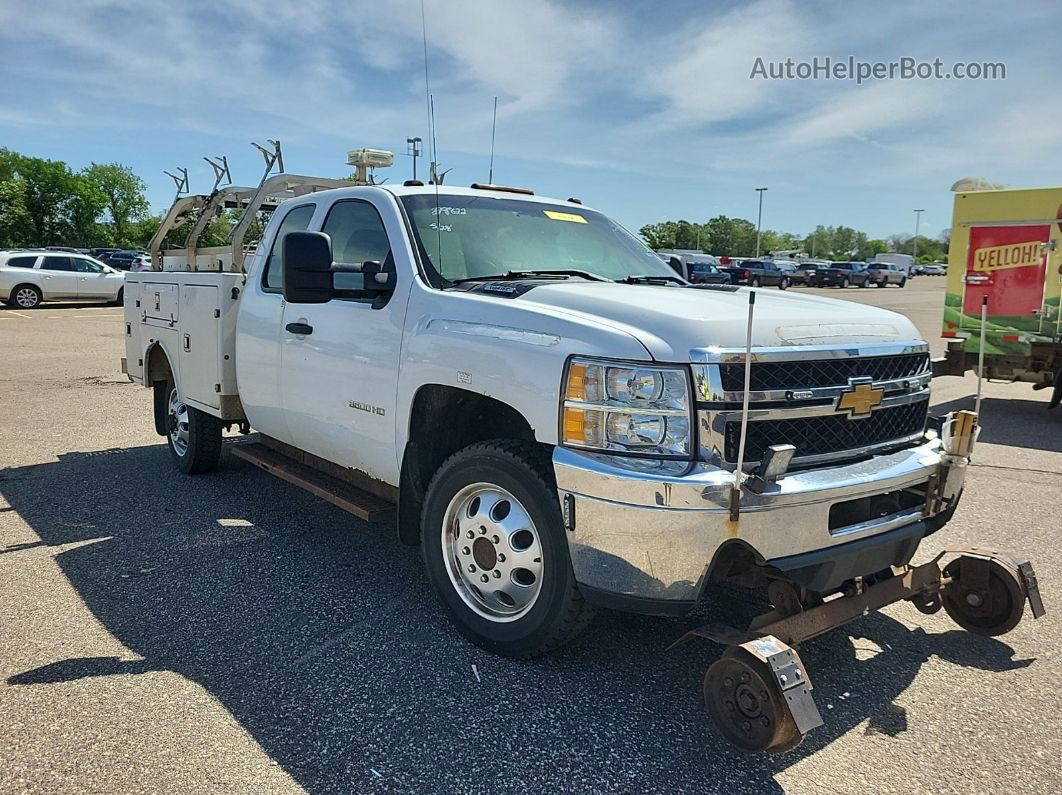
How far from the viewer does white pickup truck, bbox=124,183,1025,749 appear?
290cm

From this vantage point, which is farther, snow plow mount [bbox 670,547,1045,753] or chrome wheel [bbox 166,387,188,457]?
chrome wheel [bbox 166,387,188,457]

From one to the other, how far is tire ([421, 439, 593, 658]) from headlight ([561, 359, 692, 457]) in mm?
325

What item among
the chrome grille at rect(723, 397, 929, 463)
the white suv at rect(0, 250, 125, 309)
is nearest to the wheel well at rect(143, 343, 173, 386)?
the chrome grille at rect(723, 397, 929, 463)

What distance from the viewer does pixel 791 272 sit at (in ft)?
178

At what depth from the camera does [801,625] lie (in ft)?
10.0

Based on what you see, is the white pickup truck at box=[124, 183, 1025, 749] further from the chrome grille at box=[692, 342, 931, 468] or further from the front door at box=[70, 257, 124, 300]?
the front door at box=[70, 257, 124, 300]

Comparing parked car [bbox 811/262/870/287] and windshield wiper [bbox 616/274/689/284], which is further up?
parked car [bbox 811/262/870/287]

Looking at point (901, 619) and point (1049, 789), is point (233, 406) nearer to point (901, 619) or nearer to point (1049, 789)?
point (901, 619)

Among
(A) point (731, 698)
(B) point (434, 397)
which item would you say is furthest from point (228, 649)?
(A) point (731, 698)

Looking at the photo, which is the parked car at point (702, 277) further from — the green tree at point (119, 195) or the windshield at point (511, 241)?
the green tree at point (119, 195)

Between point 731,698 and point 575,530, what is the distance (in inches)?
30.4

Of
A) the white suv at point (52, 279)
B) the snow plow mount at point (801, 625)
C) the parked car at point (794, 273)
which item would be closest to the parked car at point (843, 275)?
the parked car at point (794, 273)

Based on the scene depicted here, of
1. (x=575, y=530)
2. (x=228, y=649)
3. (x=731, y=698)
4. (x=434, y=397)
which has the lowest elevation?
(x=228, y=649)

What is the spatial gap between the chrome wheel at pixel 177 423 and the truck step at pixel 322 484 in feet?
3.59
